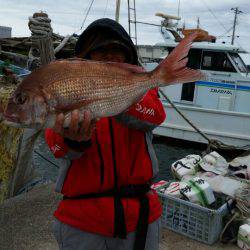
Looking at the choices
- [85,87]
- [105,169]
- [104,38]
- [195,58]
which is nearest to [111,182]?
[105,169]

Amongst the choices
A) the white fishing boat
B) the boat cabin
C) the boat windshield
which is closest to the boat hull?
the white fishing boat

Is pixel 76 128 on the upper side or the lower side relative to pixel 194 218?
upper

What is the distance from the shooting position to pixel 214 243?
437cm

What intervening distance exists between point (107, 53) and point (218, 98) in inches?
403

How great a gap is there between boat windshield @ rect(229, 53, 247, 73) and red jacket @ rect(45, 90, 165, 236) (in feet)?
34.7

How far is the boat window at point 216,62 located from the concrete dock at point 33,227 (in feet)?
27.6

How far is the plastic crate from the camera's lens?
431cm

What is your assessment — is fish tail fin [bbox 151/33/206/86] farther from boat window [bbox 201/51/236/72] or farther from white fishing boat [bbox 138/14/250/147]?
boat window [bbox 201/51/236/72]

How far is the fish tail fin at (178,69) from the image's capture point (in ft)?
6.48

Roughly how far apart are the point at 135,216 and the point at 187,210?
240 centimetres

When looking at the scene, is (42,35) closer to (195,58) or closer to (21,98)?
(21,98)

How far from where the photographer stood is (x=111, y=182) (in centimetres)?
221

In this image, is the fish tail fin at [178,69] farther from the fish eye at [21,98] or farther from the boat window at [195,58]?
the boat window at [195,58]

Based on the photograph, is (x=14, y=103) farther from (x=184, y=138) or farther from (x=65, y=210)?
(x=184, y=138)
